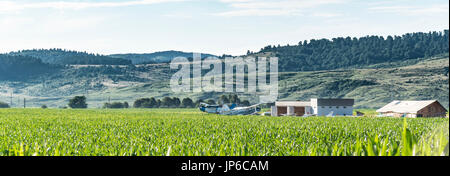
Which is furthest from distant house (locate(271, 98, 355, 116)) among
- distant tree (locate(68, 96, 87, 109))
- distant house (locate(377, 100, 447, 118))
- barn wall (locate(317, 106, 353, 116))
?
distant tree (locate(68, 96, 87, 109))

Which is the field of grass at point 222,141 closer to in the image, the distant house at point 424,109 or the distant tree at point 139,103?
the distant house at point 424,109

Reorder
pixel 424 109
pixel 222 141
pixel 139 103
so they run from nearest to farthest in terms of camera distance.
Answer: pixel 222 141, pixel 424 109, pixel 139 103

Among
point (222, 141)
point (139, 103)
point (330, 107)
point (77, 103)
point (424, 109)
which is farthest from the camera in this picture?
point (139, 103)

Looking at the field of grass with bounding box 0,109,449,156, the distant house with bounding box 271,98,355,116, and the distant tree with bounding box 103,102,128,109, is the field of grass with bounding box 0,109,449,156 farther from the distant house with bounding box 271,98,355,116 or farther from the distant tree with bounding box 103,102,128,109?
the distant tree with bounding box 103,102,128,109

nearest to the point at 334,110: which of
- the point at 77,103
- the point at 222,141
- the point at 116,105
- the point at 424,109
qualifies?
the point at 424,109

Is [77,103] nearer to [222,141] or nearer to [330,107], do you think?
[330,107]

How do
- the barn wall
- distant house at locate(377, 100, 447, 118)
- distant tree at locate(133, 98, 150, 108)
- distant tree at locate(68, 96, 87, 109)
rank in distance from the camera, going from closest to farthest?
distant house at locate(377, 100, 447, 118) → the barn wall → distant tree at locate(68, 96, 87, 109) → distant tree at locate(133, 98, 150, 108)

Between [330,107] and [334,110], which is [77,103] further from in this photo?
[334,110]

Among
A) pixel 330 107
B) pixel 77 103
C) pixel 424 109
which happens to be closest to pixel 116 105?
pixel 77 103

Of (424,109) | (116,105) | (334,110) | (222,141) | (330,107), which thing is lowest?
(116,105)

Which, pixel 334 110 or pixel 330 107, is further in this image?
pixel 334 110

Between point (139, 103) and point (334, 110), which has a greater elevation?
point (334, 110)
